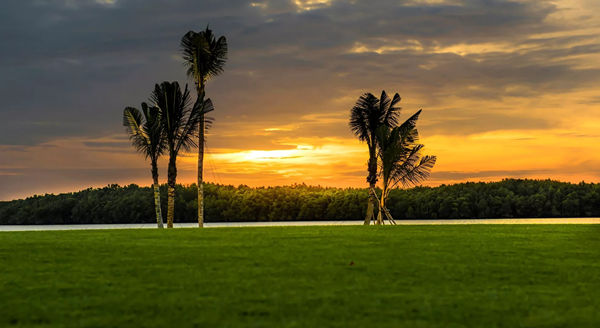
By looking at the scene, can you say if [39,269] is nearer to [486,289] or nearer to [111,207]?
[486,289]

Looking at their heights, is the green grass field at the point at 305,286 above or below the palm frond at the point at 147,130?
below

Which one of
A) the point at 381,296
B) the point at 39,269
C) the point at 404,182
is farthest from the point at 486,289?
the point at 404,182

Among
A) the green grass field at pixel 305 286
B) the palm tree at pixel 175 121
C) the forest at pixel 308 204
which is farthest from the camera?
the forest at pixel 308 204

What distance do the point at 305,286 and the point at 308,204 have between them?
105 metres

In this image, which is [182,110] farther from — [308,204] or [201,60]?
[308,204]

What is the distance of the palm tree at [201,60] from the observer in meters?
41.0

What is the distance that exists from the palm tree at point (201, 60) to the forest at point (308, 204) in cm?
6238

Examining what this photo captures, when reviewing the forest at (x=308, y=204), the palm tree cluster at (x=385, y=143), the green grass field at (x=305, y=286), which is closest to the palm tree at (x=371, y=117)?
the palm tree cluster at (x=385, y=143)

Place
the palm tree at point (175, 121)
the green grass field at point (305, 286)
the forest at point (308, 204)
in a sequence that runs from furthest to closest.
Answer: the forest at point (308, 204)
the palm tree at point (175, 121)
the green grass field at point (305, 286)

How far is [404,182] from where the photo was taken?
42.0 meters

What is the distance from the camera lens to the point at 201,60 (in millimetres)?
41375

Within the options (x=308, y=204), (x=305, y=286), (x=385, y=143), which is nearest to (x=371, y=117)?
(x=385, y=143)

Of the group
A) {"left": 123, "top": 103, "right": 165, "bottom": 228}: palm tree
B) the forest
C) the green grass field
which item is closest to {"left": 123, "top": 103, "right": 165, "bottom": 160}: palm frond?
{"left": 123, "top": 103, "right": 165, "bottom": 228}: palm tree

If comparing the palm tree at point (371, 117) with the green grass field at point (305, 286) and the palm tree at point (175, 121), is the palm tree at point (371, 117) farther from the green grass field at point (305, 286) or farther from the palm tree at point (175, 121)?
the green grass field at point (305, 286)
